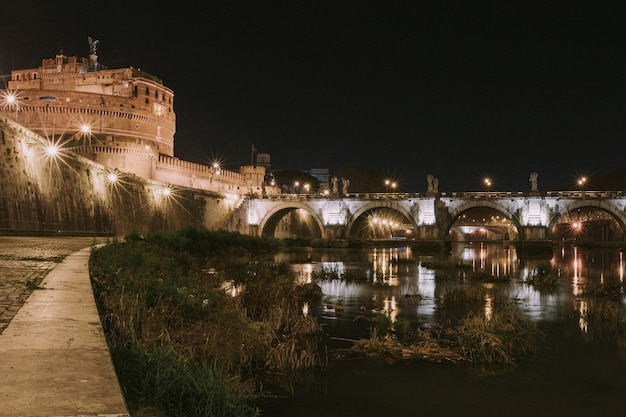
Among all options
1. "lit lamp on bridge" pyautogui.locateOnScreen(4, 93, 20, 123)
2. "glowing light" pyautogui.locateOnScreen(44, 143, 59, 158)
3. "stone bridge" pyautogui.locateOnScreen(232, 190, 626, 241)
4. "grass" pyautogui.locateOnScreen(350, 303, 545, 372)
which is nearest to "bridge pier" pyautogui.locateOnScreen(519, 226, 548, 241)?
"stone bridge" pyautogui.locateOnScreen(232, 190, 626, 241)

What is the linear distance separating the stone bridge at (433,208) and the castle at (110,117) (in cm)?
945

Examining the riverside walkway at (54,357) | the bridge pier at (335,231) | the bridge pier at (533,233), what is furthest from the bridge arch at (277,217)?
the riverside walkway at (54,357)

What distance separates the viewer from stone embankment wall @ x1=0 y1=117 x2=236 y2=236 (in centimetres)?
2433

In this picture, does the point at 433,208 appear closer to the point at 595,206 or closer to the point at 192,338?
the point at 595,206

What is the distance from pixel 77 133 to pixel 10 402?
66448 mm

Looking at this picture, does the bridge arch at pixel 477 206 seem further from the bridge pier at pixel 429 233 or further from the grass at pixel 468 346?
the grass at pixel 468 346

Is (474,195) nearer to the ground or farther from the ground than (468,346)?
farther from the ground

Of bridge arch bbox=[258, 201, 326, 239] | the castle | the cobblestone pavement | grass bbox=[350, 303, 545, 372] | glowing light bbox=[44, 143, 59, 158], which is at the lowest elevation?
grass bbox=[350, 303, 545, 372]

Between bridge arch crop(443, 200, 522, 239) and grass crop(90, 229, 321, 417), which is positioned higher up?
bridge arch crop(443, 200, 522, 239)

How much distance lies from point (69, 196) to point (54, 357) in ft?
101

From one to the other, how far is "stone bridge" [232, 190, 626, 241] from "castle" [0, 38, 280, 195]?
945 cm

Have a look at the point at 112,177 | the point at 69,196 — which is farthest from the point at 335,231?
the point at 69,196

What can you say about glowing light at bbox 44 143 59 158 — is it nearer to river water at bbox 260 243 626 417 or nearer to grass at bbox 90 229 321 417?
grass at bbox 90 229 321 417

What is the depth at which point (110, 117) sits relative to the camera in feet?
227
